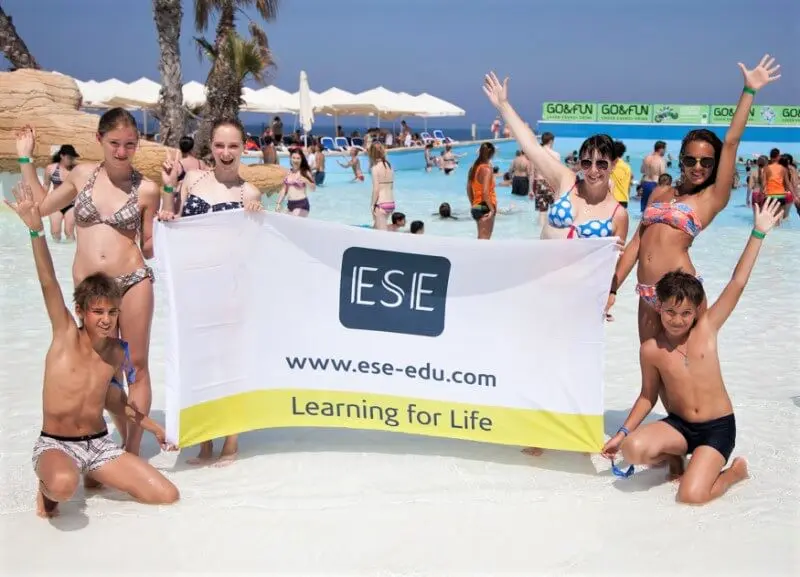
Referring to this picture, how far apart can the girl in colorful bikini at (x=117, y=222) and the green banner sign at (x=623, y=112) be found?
3535 cm

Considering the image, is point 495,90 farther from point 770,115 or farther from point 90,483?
point 770,115

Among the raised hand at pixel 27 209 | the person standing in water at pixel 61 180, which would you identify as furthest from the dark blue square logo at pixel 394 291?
the person standing in water at pixel 61 180

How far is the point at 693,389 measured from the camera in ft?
13.4

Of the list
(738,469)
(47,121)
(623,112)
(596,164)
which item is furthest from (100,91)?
(738,469)

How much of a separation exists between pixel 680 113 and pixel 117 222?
35588 mm

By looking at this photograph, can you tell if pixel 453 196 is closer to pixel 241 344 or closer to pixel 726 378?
pixel 726 378

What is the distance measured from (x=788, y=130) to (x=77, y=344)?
117ft

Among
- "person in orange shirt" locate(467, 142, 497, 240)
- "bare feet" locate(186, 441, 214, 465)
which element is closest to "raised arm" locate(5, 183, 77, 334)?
"bare feet" locate(186, 441, 214, 465)

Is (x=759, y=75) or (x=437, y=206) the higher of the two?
(x=759, y=75)

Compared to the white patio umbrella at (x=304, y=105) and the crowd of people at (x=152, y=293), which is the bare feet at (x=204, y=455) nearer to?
the crowd of people at (x=152, y=293)

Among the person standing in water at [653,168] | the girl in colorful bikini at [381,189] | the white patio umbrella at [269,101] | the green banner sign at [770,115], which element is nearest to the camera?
the girl in colorful bikini at [381,189]

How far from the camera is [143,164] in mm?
15445

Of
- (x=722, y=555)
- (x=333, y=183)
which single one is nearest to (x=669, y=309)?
(x=722, y=555)

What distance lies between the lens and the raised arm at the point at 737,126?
4.11 metres
